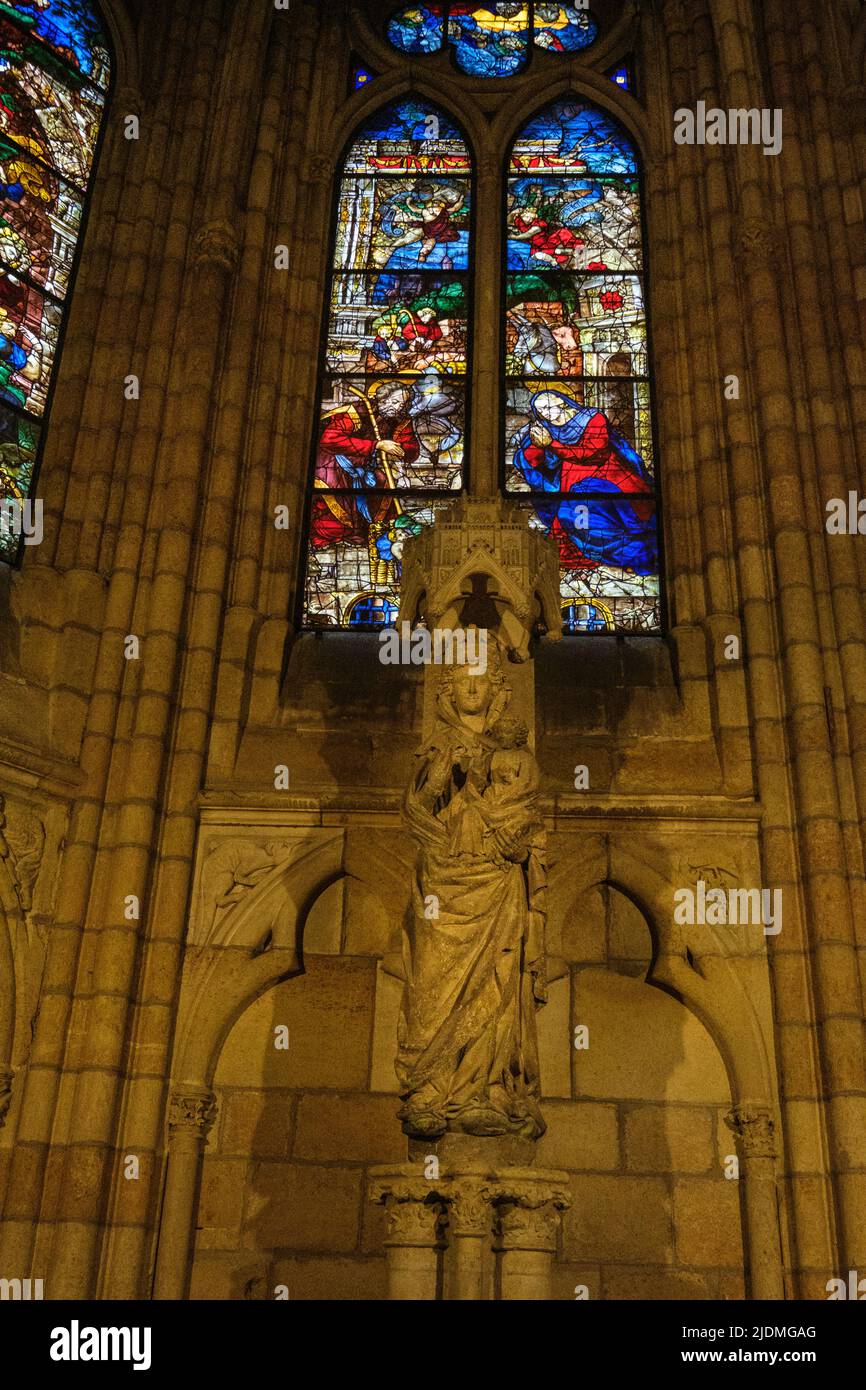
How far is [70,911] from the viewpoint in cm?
722

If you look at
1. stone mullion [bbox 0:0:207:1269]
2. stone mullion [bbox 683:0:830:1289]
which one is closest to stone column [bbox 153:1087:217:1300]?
stone mullion [bbox 0:0:207:1269]

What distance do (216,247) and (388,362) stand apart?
138 centimetres

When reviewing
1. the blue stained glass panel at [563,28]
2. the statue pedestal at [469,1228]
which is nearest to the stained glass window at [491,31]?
the blue stained glass panel at [563,28]

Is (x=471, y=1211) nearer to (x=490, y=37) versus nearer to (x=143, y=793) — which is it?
(x=143, y=793)

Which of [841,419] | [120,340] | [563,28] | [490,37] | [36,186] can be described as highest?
[563,28]

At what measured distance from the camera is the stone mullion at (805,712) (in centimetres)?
677

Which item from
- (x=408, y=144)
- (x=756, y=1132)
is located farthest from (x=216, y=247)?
(x=756, y=1132)

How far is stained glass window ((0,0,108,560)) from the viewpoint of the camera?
883cm

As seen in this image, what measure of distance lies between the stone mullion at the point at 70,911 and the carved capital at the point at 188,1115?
576 mm

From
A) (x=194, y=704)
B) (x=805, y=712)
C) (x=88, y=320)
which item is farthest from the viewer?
(x=88, y=320)

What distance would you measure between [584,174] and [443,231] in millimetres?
1233

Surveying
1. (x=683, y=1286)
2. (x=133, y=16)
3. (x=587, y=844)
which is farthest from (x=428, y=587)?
(x=133, y=16)

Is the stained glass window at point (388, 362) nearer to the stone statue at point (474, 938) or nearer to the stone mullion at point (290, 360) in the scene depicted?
the stone mullion at point (290, 360)

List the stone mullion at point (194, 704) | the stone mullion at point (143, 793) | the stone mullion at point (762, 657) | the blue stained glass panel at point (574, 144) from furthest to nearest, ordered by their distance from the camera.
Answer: the blue stained glass panel at point (574, 144), the stone mullion at point (762, 657), the stone mullion at point (194, 704), the stone mullion at point (143, 793)
